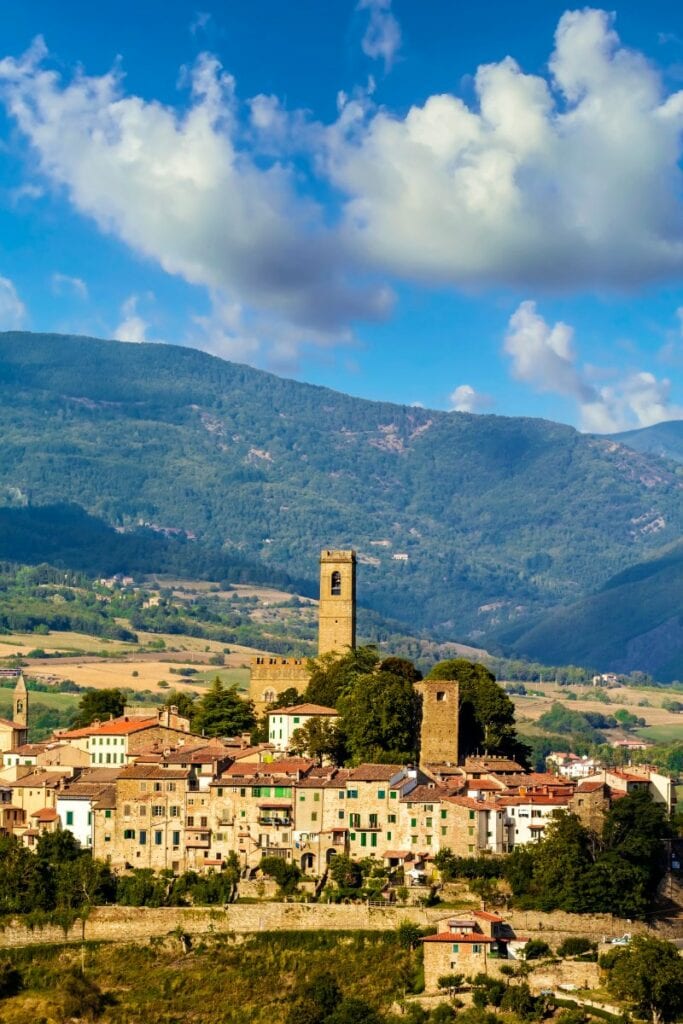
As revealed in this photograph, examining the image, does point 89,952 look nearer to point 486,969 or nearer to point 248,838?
point 248,838

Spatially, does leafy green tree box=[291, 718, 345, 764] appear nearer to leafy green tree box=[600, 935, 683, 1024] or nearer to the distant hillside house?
the distant hillside house

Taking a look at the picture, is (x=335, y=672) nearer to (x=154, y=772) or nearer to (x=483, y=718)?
(x=483, y=718)

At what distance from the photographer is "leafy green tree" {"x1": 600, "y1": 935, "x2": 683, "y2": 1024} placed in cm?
7150

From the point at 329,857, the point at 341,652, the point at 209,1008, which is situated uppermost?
the point at 341,652

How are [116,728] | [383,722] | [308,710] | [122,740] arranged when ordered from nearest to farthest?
[383,722], [122,740], [308,710], [116,728]

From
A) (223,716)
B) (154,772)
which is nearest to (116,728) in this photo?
(223,716)

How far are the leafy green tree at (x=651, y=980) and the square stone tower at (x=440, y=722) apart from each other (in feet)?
71.9

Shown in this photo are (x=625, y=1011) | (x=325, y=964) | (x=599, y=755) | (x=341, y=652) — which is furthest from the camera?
(x=599, y=755)

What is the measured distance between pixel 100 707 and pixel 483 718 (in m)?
25.0

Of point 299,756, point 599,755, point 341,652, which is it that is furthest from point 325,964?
point 599,755

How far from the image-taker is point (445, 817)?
82188 millimetres

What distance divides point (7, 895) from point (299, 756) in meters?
17.2

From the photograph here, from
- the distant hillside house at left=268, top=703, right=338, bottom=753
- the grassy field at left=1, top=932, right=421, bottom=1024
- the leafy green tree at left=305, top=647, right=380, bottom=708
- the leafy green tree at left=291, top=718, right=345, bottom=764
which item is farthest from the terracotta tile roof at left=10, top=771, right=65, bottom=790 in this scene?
the leafy green tree at left=305, top=647, right=380, bottom=708

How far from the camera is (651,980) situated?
71.5 metres
